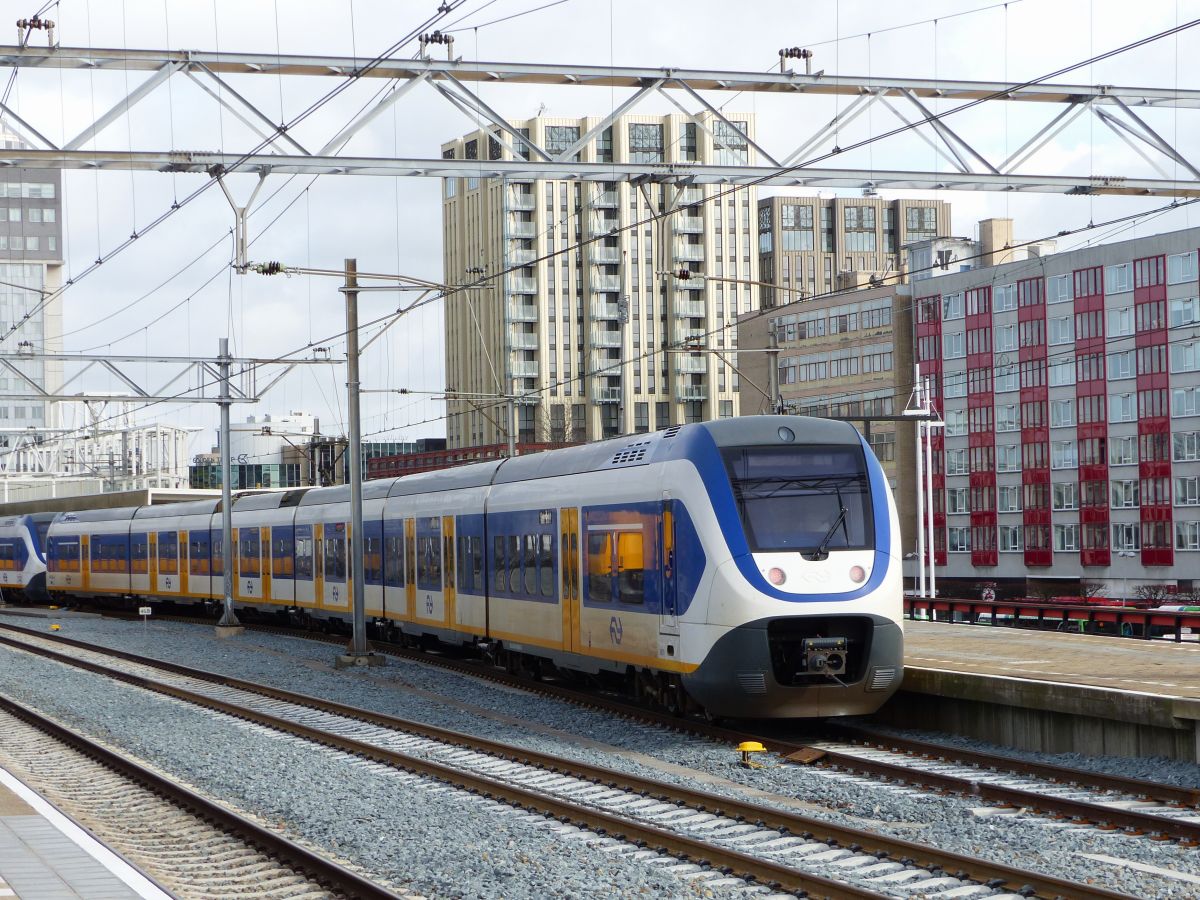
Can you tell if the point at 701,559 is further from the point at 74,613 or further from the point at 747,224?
the point at 747,224

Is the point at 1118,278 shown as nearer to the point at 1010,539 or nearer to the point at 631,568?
the point at 1010,539

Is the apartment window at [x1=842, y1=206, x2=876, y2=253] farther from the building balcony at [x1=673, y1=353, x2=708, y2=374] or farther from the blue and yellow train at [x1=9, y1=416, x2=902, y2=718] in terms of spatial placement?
the blue and yellow train at [x1=9, y1=416, x2=902, y2=718]

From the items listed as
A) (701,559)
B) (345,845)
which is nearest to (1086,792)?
(701,559)

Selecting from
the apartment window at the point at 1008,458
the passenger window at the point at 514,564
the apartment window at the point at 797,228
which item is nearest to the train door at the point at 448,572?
the passenger window at the point at 514,564

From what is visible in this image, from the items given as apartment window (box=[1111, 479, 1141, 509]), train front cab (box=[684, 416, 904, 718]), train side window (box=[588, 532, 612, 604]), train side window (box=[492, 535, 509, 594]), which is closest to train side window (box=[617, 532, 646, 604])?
train side window (box=[588, 532, 612, 604])

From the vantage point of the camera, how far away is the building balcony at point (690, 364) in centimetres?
13412

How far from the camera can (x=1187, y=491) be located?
83062mm

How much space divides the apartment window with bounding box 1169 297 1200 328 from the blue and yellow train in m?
63.2

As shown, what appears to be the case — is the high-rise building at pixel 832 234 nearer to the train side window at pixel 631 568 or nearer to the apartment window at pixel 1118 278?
the apartment window at pixel 1118 278

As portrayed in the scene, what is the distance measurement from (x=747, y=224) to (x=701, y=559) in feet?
402

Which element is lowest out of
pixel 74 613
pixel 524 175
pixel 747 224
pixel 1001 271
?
pixel 74 613

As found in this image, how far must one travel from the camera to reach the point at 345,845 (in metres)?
12.2

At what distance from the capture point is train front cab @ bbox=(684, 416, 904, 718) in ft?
55.7

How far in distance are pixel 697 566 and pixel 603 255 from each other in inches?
4675
